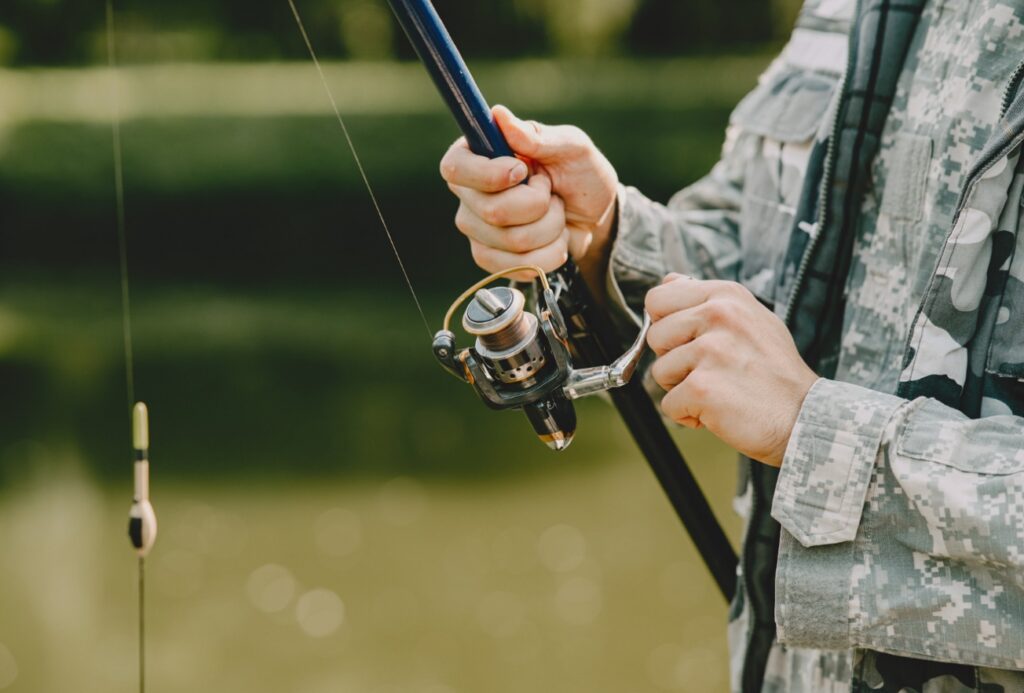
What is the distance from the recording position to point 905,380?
121 cm

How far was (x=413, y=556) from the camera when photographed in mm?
5070

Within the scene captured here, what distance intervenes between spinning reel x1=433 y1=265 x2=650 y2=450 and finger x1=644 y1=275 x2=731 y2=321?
0.10 feet

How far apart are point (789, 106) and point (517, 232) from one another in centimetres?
47

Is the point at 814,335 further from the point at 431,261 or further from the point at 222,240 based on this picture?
the point at 222,240

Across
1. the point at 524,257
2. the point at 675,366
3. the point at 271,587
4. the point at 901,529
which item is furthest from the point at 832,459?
the point at 271,587

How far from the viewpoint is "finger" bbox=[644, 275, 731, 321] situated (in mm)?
1288

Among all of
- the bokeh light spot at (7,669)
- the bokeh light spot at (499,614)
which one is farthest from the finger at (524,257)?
the bokeh light spot at (7,669)

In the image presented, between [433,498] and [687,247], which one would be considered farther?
[433,498]

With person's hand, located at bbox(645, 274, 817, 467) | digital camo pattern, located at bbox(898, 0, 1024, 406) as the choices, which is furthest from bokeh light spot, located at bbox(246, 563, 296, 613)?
digital camo pattern, located at bbox(898, 0, 1024, 406)

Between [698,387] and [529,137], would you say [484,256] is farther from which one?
[698,387]

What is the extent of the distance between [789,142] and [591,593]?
3445 mm

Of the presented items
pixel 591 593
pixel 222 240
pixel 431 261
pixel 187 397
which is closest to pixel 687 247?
pixel 591 593

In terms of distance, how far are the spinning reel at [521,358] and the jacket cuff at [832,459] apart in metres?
0.23

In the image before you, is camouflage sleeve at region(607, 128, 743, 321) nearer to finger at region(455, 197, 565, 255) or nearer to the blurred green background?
finger at region(455, 197, 565, 255)
